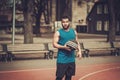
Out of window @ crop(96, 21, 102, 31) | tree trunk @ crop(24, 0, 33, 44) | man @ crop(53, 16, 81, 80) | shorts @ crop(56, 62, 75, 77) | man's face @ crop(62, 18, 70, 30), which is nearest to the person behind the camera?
man's face @ crop(62, 18, 70, 30)

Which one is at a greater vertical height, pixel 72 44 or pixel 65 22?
pixel 65 22

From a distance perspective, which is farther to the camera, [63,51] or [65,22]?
[63,51]

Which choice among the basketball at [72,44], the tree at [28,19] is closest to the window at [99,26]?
the tree at [28,19]

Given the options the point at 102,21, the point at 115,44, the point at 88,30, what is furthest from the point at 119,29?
the point at 115,44

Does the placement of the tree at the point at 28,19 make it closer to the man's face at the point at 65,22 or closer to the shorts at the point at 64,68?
the shorts at the point at 64,68

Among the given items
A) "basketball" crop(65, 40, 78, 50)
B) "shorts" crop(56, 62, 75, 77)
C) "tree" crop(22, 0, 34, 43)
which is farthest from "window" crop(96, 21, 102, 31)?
"basketball" crop(65, 40, 78, 50)

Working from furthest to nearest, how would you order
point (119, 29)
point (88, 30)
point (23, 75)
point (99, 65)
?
point (88, 30), point (119, 29), point (99, 65), point (23, 75)

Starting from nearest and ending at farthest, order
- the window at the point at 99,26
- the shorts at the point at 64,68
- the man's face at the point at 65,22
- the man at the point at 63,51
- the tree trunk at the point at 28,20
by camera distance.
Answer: the man's face at the point at 65,22
the man at the point at 63,51
the shorts at the point at 64,68
the tree trunk at the point at 28,20
the window at the point at 99,26

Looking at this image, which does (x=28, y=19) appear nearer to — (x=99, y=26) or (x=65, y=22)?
(x=65, y=22)

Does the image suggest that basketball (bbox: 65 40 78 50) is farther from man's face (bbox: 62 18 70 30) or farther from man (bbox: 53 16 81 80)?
man's face (bbox: 62 18 70 30)

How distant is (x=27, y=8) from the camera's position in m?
23.8

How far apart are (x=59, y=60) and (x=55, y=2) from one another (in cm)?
6665

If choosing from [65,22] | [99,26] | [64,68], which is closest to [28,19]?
[64,68]

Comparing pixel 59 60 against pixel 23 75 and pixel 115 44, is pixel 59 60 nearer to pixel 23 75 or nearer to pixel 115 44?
pixel 23 75
